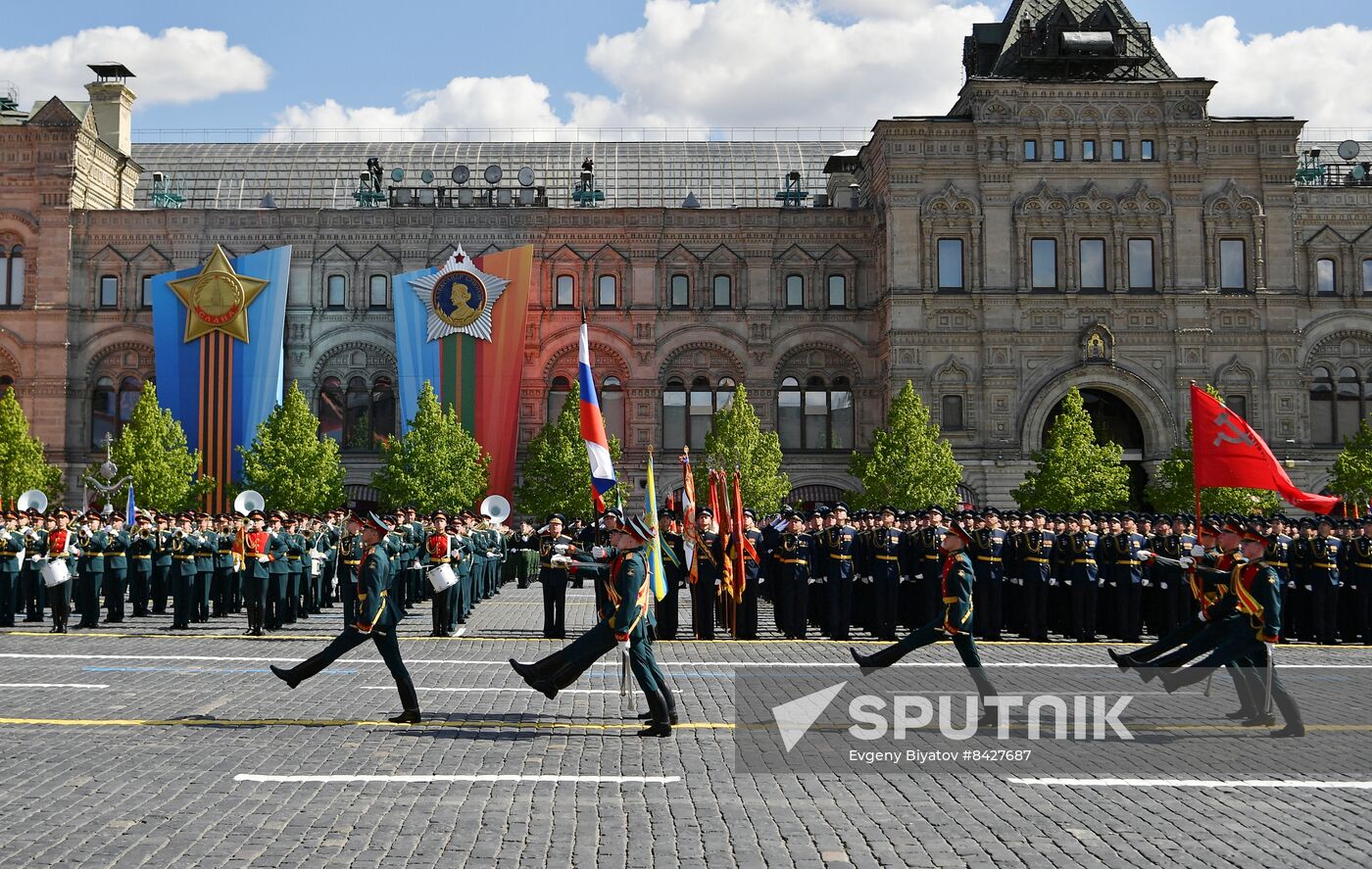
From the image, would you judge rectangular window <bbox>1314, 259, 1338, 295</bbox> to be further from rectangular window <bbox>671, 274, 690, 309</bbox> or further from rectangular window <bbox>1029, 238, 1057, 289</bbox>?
rectangular window <bbox>671, 274, 690, 309</bbox>

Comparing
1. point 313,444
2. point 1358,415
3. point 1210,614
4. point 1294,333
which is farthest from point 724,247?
point 1210,614

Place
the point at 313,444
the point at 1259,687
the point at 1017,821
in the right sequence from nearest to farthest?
the point at 1017,821 < the point at 1259,687 < the point at 313,444

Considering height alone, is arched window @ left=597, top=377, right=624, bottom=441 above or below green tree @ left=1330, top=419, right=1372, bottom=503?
above

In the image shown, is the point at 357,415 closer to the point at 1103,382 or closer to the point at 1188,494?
the point at 1103,382

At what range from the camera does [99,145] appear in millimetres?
55750

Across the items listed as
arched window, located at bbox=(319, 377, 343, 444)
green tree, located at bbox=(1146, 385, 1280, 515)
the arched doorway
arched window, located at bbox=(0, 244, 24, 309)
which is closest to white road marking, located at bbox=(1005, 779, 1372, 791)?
green tree, located at bbox=(1146, 385, 1280, 515)

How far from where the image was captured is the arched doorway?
51.2 metres

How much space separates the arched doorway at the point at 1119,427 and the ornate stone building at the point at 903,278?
0.12m

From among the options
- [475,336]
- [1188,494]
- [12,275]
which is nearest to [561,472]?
[475,336]

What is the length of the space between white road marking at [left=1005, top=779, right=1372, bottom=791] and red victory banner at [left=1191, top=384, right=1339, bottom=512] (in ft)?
34.4

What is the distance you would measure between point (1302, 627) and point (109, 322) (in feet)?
146

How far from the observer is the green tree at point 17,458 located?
4806 cm

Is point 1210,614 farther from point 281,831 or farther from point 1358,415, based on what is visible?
point 1358,415

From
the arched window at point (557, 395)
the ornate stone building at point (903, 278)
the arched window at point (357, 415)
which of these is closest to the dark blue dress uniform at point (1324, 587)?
the ornate stone building at point (903, 278)
